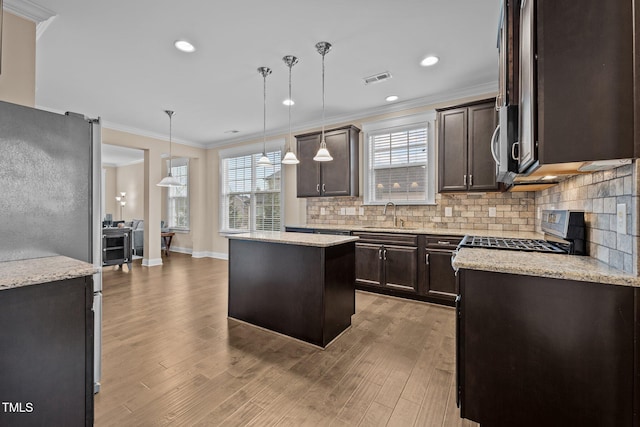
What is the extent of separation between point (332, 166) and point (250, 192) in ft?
8.47

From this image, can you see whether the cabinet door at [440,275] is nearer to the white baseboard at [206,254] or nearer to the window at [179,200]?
the white baseboard at [206,254]

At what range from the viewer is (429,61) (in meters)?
3.23

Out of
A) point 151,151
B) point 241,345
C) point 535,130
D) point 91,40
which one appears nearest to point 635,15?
point 535,130

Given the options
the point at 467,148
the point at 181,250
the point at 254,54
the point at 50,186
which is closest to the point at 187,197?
the point at 181,250

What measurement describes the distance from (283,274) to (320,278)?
0.42 meters

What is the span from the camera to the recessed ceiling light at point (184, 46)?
2861mm

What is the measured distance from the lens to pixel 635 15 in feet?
3.64

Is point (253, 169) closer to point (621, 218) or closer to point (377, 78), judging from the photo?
point (377, 78)

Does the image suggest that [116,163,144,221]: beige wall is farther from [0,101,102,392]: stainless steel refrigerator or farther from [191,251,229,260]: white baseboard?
[0,101,102,392]: stainless steel refrigerator

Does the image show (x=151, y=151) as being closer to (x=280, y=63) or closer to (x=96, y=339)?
(x=280, y=63)

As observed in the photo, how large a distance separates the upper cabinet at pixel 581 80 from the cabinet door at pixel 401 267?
8.33 ft

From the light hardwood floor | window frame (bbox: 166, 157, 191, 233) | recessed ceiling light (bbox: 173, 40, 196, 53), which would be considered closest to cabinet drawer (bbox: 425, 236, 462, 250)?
the light hardwood floor

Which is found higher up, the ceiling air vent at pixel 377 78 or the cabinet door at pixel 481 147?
the ceiling air vent at pixel 377 78

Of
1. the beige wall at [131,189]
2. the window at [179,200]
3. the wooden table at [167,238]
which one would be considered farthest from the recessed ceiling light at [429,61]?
the beige wall at [131,189]
